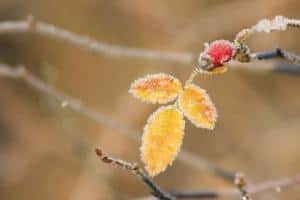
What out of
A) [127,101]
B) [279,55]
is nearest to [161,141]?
[279,55]

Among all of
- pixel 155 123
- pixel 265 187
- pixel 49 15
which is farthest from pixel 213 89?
pixel 155 123

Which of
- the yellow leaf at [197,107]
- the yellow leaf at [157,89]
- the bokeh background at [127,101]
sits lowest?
the yellow leaf at [197,107]

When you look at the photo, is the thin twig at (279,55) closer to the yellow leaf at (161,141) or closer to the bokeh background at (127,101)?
the yellow leaf at (161,141)

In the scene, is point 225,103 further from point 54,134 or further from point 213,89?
point 54,134

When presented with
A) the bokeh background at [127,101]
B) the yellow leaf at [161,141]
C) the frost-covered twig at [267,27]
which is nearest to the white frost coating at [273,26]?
the frost-covered twig at [267,27]

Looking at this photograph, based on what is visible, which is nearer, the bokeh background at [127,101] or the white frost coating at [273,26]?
the white frost coating at [273,26]

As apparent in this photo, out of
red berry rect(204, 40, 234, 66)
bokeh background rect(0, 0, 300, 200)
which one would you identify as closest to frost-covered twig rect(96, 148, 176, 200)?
red berry rect(204, 40, 234, 66)

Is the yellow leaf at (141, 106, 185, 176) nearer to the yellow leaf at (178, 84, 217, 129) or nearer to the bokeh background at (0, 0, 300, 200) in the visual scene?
the yellow leaf at (178, 84, 217, 129)
